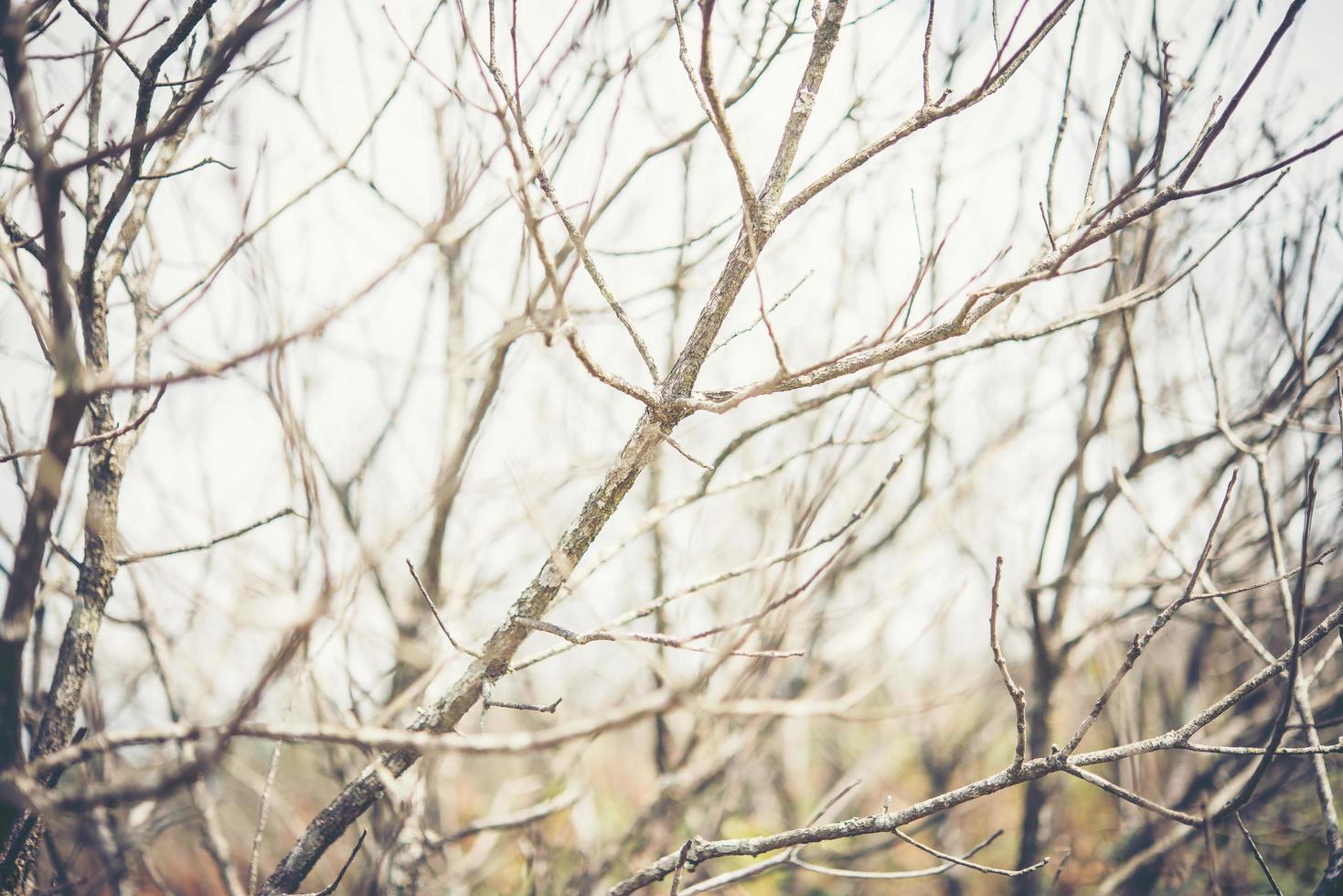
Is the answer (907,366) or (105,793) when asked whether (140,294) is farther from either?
(907,366)

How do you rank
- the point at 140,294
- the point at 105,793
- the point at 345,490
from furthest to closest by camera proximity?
the point at 345,490
the point at 140,294
the point at 105,793

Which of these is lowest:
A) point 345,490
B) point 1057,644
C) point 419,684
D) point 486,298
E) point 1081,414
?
point 1057,644

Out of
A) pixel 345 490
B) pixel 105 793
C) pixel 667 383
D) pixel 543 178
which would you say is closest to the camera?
pixel 105 793

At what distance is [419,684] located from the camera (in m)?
1.81

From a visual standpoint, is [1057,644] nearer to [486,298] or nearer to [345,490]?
[486,298]

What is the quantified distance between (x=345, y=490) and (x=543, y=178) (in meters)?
2.18

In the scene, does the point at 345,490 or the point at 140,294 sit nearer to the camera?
the point at 140,294

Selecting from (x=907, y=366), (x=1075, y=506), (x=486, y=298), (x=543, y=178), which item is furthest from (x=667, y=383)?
(x=1075, y=506)

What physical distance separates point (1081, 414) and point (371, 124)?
3.14m

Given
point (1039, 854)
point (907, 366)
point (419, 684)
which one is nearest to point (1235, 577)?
point (1039, 854)

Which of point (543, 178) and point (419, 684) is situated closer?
point (543, 178)

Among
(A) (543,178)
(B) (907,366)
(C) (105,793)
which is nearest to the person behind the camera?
(C) (105,793)

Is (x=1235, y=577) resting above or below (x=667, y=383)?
below

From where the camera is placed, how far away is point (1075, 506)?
2.87 metres
